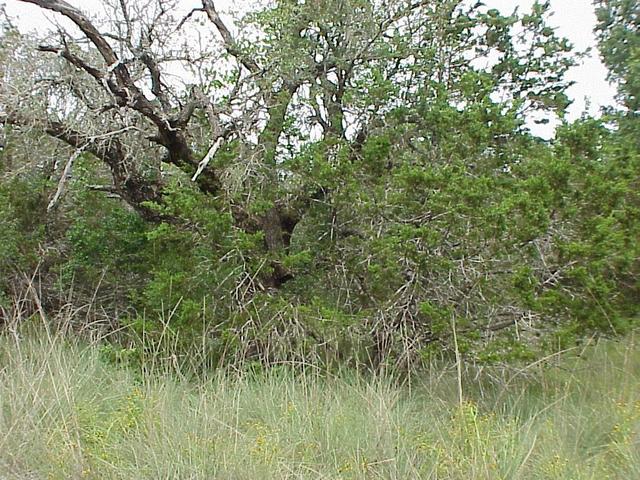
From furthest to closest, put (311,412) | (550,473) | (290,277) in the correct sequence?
(290,277), (311,412), (550,473)

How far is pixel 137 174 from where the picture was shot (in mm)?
7250

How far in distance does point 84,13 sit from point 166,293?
2.92 meters

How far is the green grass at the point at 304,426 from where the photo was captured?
3.38 m

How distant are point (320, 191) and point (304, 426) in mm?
3161

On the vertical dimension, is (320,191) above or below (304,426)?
above

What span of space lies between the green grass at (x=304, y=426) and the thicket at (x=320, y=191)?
43 centimetres

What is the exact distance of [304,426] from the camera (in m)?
3.97

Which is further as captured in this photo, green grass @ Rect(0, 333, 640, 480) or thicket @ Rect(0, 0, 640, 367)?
thicket @ Rect(0, 0, 640, 367)

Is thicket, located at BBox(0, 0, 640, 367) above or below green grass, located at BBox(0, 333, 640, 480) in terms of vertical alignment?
above

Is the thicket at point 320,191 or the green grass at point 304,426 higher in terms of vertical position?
the thicket at point 320,191

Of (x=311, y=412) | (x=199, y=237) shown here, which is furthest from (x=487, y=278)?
(x=199, y=237)

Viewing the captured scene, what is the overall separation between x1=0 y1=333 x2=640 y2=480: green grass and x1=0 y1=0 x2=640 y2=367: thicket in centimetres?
43

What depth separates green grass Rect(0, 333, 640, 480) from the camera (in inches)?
133

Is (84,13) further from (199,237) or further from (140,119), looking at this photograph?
(199,237)
